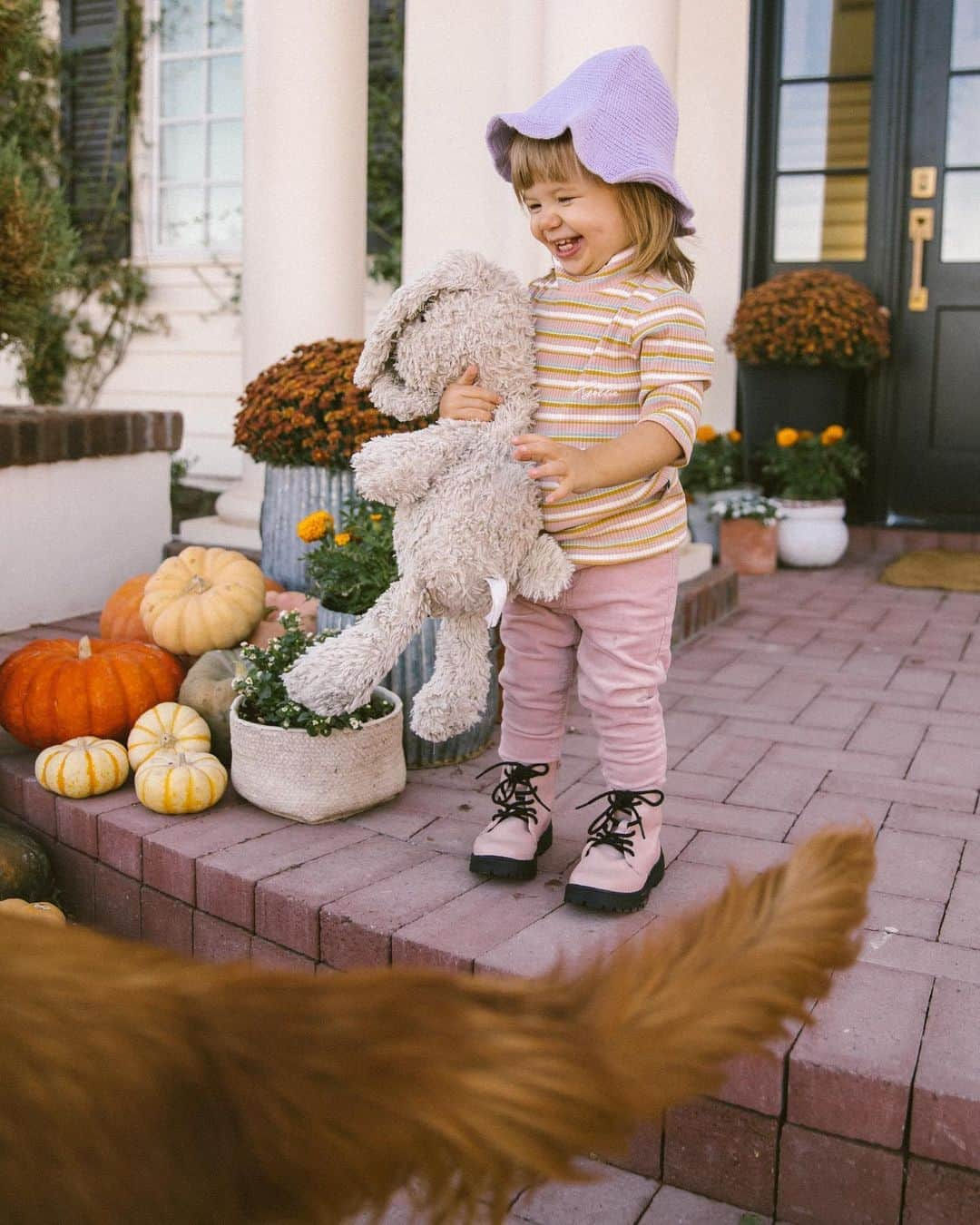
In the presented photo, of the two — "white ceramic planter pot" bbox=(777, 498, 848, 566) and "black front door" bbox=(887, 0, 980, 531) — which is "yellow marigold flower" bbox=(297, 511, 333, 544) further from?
"black front door" bbox=(887, 0, 980, 531)

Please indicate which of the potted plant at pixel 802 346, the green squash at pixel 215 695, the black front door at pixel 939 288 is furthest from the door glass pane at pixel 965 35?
the green squash at pixel 215 695

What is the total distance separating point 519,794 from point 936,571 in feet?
11.9

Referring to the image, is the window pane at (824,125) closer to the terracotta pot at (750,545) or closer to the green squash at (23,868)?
the terracotta pot at (750,545)

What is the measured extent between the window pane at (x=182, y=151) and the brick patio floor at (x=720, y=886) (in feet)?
15.2

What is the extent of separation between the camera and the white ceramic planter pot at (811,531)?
554cm

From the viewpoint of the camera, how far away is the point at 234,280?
7328mm

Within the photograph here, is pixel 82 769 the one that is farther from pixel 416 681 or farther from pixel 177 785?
pixel 416 681

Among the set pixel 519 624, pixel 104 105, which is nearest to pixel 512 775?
pixel 519 624

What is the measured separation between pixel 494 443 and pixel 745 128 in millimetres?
4532

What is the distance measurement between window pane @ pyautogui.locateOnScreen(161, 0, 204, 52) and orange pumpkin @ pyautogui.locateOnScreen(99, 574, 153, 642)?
5.13 m

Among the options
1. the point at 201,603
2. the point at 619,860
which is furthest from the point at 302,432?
the point at 619,860

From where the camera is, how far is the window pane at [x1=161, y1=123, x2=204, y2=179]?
24.7ft

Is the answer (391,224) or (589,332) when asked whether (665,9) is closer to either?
(589,332)

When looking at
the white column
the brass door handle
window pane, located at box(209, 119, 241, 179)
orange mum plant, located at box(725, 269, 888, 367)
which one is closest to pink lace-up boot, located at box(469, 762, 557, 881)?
the white column
